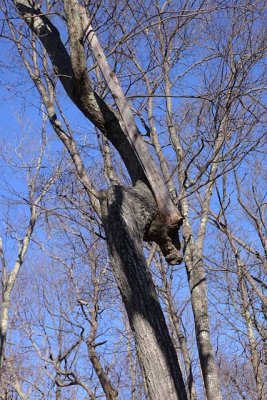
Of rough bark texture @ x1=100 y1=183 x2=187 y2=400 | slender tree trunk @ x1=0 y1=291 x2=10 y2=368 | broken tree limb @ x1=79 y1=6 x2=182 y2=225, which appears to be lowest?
rough bark texture @ x1=100 y1=183 x2=187 y2=400

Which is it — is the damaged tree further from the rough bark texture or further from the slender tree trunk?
the slender tree trunk

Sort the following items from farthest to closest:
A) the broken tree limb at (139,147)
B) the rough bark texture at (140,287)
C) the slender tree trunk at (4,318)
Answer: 1. the slender tree trunk at (4,318)
2. the broken tree limb at (139,147)
3. the rough bark texture at (140,287)

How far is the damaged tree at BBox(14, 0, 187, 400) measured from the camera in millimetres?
2898

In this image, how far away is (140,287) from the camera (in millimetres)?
3066

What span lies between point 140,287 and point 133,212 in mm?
512

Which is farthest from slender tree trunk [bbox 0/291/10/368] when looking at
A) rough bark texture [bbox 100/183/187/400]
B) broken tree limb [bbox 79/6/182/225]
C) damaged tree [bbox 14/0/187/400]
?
rough bark texture [bbox 100/183/187/400]

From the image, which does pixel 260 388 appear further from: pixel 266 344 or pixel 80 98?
pixel 80 98

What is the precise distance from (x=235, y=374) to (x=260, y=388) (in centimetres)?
224

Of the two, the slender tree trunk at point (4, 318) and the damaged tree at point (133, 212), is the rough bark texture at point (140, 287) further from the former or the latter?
the slender tree trunk at point (4, 318)

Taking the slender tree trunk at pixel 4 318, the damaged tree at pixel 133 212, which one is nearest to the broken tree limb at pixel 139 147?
the damaged tree at pixel 133 212

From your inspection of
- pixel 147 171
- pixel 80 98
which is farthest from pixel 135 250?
pixel 80 98

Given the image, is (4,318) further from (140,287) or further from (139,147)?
(140,287)

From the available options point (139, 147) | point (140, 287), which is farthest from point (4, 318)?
point (140, 287)

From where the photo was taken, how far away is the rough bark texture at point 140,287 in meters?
2.85
